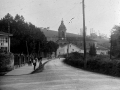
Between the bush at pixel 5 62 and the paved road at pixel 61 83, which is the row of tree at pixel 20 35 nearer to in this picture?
the bush at pixel 5 62

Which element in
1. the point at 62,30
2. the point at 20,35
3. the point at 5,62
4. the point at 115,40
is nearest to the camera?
the point at 5,62

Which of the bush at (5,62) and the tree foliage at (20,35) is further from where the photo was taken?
the tree foliage at (20,35)

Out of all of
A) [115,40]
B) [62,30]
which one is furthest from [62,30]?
[115,40]

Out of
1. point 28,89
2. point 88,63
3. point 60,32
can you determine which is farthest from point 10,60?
point 60,32

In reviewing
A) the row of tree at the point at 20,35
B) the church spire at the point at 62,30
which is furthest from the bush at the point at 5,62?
the church spire at the point at 62,30

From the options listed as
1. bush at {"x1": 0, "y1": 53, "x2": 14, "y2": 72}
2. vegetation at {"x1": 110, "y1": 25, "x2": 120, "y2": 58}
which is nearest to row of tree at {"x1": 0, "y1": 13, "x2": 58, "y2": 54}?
vegetation at {"x1": 110, "y1": 25, "x2": 120, "y2": 58}

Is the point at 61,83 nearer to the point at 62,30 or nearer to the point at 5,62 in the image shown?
the point at 5,62

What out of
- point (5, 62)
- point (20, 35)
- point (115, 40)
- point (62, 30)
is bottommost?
point (5, 62)

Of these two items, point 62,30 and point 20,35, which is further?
point 62,30

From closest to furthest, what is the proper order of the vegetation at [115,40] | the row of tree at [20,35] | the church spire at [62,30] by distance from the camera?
the vegetation at [115,40] → the row of tree at [20,35] → the church spire at [62,30]

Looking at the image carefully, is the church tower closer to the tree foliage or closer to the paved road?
the tree foliage

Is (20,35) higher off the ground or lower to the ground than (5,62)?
higher

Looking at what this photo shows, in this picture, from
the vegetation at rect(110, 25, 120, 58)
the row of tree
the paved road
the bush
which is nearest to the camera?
the paved road

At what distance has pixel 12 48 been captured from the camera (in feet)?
205
